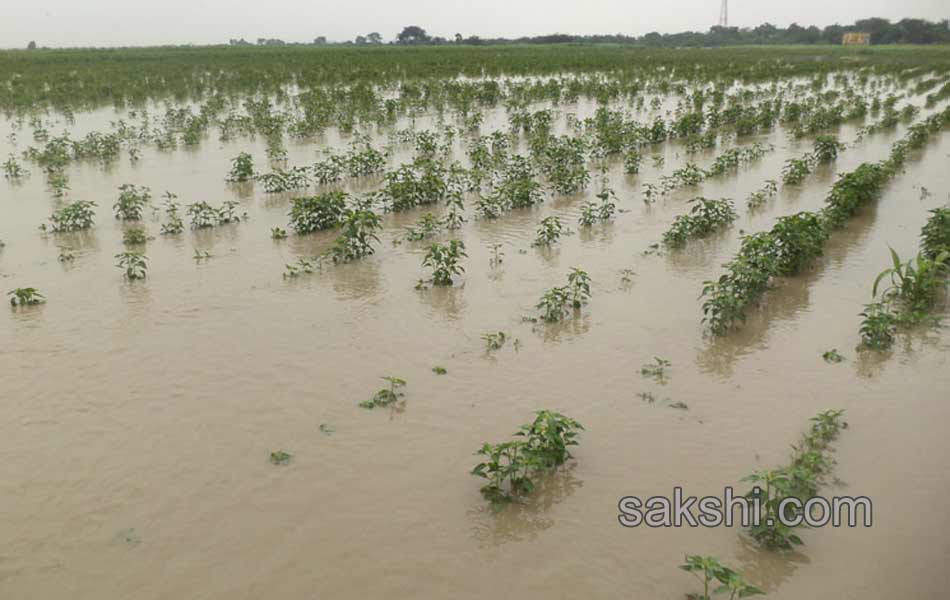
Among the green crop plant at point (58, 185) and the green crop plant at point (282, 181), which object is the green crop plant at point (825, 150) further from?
the green crop plant at point (58, 185)

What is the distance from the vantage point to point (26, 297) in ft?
29.0

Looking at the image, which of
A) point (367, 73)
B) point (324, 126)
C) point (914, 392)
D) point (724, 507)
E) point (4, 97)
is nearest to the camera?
point (724, 507)

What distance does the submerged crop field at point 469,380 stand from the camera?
473 centimetres

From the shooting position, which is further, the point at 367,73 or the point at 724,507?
the point at 367,73

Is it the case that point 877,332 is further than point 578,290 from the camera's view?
No

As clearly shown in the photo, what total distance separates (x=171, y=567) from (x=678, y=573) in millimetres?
3323

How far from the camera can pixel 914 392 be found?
663 cm

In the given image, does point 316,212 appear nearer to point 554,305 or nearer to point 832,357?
point 554,305

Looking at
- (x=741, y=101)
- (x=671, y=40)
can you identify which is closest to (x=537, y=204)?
(x=741, y=101)

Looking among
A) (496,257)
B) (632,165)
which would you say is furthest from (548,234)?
(632,165)

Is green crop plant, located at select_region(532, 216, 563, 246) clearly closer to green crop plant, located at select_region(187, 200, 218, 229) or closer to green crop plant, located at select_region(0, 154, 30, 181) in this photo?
green crop plant, located at select_region(187, 200, 218, 229)

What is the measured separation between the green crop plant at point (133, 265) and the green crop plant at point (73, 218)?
2.26m

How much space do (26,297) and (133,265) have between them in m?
1.43

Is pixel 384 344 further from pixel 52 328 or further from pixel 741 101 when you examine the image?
pixel 741 101
